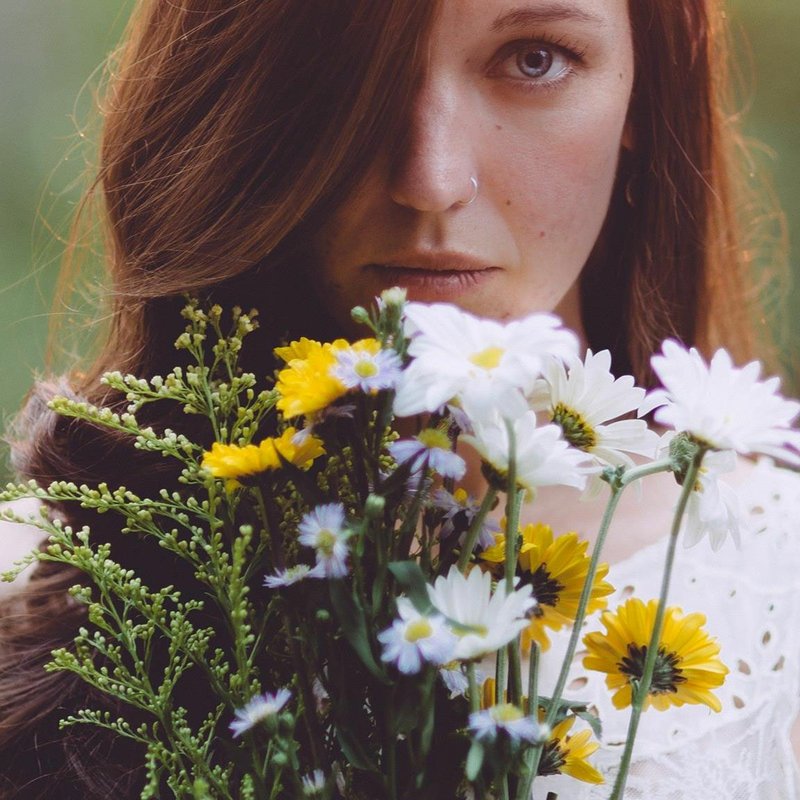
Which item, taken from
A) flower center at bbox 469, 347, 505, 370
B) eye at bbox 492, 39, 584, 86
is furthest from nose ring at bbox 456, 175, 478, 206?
flower center at bbox 469, 347, 505, 370

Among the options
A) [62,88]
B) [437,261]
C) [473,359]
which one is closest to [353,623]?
[473,359]

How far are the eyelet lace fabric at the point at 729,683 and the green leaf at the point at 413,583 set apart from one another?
505mm

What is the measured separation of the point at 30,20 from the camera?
2.82 meters

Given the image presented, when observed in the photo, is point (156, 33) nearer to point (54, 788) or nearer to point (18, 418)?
point (18, 418)

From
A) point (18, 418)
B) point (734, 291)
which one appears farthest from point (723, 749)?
point (18, 418)

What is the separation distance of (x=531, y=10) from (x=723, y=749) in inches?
28.9

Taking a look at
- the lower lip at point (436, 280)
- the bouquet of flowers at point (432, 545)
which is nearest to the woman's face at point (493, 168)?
the lower lip at point (436, 280)

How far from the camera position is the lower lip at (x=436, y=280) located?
943mm

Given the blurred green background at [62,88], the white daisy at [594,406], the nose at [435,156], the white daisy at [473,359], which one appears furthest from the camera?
the blurred green background at [62,88]

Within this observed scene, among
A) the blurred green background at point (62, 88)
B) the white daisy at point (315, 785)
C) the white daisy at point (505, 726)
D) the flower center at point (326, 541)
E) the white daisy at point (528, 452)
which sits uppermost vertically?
the blurred green background at point (62, 88)

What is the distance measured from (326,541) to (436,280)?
480 mm

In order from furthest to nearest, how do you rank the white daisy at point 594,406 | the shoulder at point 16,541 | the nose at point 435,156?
the shoulder at point 16,541 < the nose at point 435,156 < the white daisy at point 594,406

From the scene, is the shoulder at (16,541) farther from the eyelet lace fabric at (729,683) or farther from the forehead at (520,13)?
the forehead at (520,13)

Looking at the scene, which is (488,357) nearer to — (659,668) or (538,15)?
(659,668)
